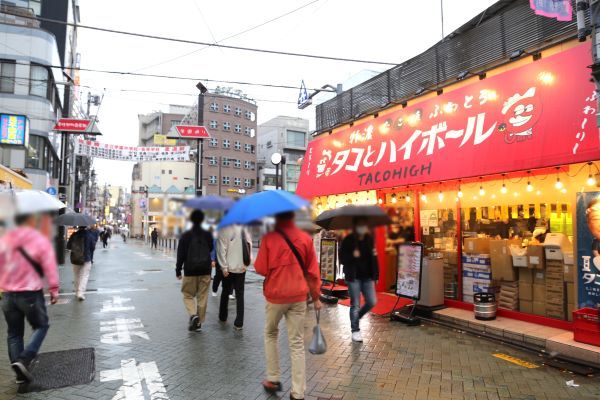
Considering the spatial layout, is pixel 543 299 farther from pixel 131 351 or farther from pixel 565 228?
pixel 131 351

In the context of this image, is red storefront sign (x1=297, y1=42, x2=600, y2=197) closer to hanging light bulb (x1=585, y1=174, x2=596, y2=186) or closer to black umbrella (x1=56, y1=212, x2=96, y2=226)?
hanging light bulb (x1=585, y1=174, x2=596, y2=186)

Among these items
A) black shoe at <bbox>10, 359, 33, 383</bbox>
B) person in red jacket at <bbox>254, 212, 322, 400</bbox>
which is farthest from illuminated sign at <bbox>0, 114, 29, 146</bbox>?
person in red jacket at <bbox>254, 212, 322, 400</bbox>

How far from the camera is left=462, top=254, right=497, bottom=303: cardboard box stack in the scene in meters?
8.35

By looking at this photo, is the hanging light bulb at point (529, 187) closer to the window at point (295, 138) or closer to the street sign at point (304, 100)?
the street sign at point (304, 100)

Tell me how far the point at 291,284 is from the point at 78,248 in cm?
597

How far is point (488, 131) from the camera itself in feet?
24.5

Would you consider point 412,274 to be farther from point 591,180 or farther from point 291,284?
point 291,284

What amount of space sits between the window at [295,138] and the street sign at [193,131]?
2528 inches

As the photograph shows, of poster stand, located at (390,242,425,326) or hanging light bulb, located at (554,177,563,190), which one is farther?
poster stand, located at (390,242,425,326)

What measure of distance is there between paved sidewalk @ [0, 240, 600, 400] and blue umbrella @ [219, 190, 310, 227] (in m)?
1.88

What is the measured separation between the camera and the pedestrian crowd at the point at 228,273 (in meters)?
1.30

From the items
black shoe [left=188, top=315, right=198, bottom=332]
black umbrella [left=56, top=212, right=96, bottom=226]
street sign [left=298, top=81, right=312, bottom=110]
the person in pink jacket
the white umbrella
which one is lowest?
black shoe [left=188, top=315, right=198, bottom=332]

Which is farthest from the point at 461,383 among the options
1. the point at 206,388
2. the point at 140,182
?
the point at 140,182

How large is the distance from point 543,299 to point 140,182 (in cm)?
771
